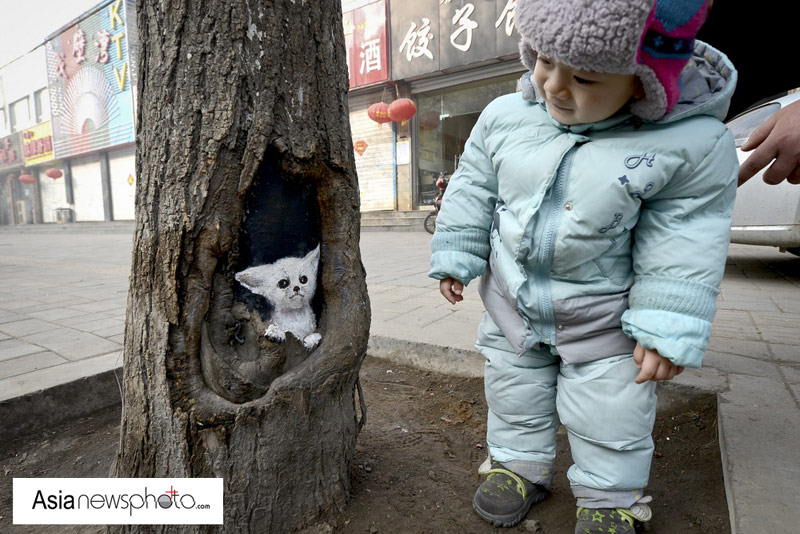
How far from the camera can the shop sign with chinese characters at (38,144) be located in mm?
24109

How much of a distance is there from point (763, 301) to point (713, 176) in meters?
3.00

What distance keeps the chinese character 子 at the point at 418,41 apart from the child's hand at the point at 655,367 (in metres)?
11.6

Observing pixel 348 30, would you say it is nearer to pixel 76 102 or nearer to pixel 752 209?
pixel 752 209

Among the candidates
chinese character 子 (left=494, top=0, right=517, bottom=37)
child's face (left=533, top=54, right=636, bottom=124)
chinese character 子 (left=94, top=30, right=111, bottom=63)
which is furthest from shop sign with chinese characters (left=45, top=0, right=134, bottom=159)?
child's face (left=533, top=54, right=636, bottom=124)

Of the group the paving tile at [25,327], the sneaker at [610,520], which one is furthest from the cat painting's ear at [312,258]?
the paving tile at [25,327]

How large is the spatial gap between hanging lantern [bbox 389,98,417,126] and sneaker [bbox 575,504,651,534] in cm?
1130

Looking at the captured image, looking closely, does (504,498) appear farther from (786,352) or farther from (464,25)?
(464,25)

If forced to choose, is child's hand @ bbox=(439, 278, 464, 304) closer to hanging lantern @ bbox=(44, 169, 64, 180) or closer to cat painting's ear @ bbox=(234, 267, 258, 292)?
cat painting's ear @ bbox=(234, 267, 258, 292)

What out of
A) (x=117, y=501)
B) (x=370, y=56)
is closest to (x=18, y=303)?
(x=117, y=501)

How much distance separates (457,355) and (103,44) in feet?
77.6

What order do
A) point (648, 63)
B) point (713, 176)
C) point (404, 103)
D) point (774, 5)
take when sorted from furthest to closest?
1. point (404, 103)
2. point (774, 5)
3. point (713, 176)
4. point (648, 63)

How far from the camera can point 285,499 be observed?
4.10ft

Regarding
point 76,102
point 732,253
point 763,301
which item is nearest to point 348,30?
point 732,253

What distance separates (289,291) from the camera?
128cm
